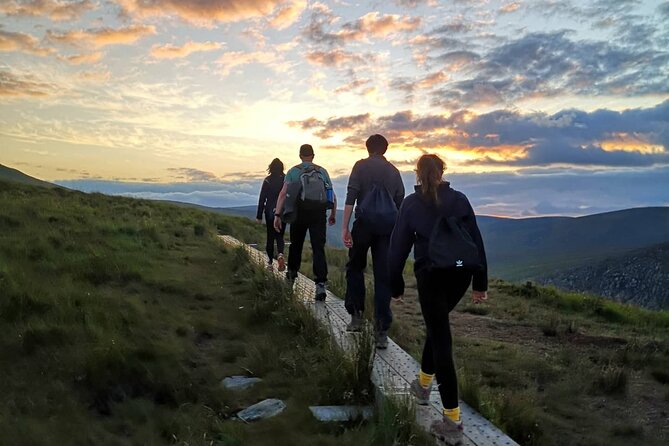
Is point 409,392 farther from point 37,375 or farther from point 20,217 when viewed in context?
point 20,217

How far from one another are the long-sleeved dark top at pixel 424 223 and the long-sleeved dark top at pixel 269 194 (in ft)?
24.6

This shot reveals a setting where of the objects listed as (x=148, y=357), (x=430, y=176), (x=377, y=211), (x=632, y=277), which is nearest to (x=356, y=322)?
(x=377, y=211)

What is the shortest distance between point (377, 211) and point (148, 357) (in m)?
2.77

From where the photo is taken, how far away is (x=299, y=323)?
668cm

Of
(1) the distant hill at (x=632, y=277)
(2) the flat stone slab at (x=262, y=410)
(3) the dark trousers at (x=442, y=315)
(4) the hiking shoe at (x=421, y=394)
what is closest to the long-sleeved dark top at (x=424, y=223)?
(3) the dark trousers at (x=442, y=315)

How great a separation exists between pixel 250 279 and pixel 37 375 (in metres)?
4.59

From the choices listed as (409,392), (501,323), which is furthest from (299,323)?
(501,323)

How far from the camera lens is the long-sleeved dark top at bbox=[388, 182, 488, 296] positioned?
13.9ft

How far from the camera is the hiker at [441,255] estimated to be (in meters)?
4.08

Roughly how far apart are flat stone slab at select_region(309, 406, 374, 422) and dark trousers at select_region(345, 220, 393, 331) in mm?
1495

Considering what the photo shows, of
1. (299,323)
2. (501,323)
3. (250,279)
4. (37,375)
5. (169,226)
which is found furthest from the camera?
(169,226)

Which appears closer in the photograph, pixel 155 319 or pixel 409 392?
pixel 409 392

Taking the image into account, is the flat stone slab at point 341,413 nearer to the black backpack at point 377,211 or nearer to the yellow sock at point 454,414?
the yellow sock at point 454,414

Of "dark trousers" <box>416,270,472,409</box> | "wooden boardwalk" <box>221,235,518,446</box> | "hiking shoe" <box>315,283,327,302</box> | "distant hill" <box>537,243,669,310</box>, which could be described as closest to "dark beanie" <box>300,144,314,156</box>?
"hiking shoe" <box>315,283,327,302</box>
